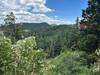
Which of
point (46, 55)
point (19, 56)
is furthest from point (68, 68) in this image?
point (19, 56)

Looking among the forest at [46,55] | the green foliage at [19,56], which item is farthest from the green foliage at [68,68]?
the green foliage at [19,56]

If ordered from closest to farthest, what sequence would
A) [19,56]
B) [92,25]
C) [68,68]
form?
[19,56] → [68,68] → [92,25]

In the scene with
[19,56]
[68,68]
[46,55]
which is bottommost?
[68,68]

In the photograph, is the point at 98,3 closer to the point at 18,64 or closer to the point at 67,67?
the point at 67,67

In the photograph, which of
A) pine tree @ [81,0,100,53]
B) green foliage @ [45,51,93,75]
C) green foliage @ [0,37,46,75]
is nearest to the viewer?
green foliage @ [0,37,46,75]

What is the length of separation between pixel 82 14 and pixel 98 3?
2569 millimetres

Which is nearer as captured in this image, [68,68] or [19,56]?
[19,56]

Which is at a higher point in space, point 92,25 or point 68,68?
point 92,25

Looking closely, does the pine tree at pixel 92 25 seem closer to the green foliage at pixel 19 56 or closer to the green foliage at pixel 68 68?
the green foliage at pixel 68 68

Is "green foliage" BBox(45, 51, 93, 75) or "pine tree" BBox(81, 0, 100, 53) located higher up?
"pine tree" BBox(81, 0, 100, 53)

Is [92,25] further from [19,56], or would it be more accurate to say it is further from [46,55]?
[19,56]

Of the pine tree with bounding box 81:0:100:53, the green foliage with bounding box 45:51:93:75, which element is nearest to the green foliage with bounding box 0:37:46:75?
the green foliage with bounding box 45:51:93:75

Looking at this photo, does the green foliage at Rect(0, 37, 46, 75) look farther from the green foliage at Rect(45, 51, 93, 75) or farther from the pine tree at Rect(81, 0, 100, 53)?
the pine tree at Rect(81, 0, 100, 53)

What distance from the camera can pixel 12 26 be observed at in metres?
83.8
